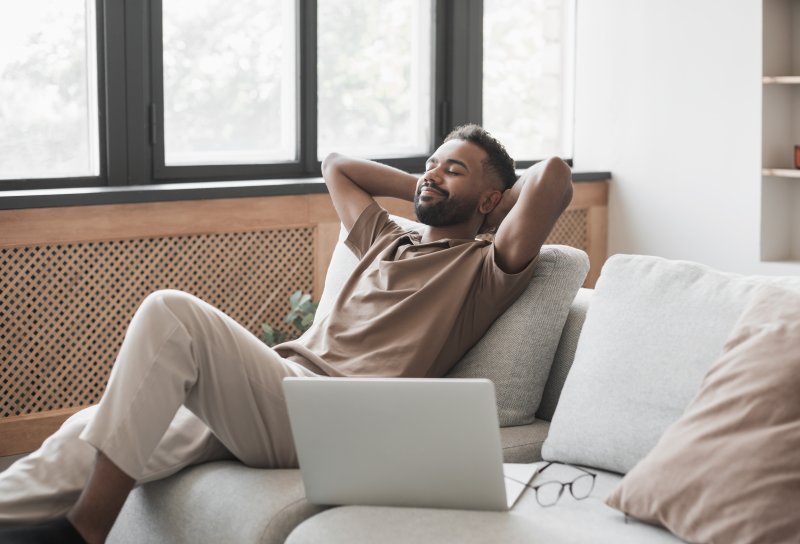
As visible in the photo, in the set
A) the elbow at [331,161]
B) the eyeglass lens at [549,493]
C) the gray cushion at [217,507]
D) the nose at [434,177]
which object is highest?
the elbow at [331,161]

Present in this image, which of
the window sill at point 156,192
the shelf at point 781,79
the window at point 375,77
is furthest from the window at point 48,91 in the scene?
the shelf at point 781,79

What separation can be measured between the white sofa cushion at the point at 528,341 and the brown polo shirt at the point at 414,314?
0.03 meters

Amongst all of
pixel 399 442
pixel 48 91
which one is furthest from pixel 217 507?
pixel 48 91

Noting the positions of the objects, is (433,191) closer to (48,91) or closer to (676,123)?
(48,91)

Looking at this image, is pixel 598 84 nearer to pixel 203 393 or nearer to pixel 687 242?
pixel 687 242

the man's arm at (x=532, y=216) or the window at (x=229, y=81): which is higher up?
the window at (x=229, y=81)

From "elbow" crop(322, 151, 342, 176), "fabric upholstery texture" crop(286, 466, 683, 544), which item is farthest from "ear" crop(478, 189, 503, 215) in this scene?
"fabric upholstery texture" crop(286, 466, 683, 544)

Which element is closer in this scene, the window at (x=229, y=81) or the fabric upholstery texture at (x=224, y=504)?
the fabric upholstery texture at (x=224, y=504)

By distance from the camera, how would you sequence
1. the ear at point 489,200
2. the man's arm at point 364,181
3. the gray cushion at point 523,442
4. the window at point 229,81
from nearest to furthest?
the gray cushion at point 523,442 < the ear at point 489,200 < the man's arm at point 364,181 < the window at point 229,81

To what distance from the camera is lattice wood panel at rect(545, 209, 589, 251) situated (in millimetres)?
4805

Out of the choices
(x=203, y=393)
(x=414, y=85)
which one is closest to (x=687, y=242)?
(x=414, y=85)

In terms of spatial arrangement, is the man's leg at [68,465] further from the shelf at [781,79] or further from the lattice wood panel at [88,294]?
the shelf at [781,79]

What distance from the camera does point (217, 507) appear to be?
2049mm

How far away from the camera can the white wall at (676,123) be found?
4398mm
